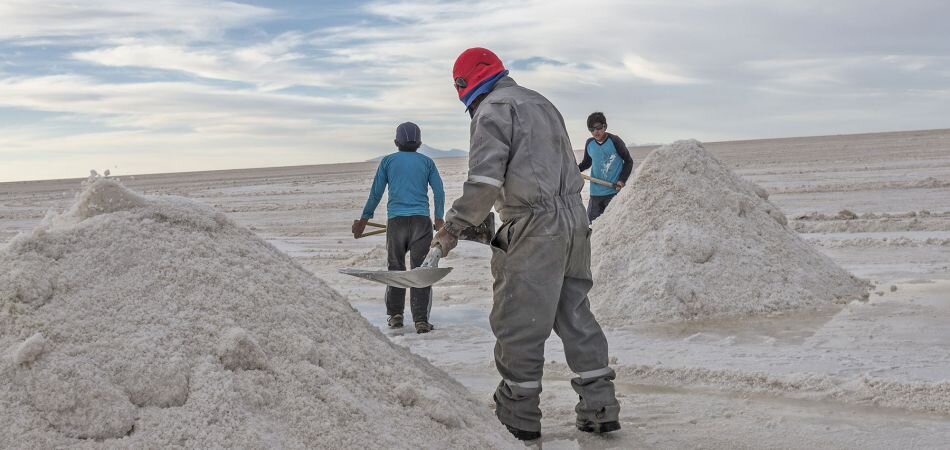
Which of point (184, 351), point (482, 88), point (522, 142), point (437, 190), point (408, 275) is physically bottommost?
point (184, 351)

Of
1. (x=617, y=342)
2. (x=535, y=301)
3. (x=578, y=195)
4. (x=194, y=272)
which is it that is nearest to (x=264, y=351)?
(x=194, y=272)

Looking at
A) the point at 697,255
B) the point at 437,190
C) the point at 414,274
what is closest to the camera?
the point at 414,274

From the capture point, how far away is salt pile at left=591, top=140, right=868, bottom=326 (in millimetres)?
6656

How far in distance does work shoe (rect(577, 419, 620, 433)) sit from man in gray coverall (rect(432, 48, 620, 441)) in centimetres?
10

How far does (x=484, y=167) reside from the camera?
3521mm

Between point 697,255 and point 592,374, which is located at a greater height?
point 697,255

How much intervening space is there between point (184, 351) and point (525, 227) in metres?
1.42

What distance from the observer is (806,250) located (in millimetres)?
7422

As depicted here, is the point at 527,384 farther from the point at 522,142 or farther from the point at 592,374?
the point at 522,142

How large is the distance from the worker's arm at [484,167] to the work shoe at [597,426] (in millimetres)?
1044

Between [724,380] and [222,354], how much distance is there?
295cm

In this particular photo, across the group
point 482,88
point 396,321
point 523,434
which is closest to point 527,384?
point 523,434

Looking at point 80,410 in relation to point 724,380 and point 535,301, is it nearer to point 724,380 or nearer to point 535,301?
point 535,301

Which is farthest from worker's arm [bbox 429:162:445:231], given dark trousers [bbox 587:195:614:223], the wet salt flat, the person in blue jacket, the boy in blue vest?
dark trousers [bbox 587:195:614:223]
